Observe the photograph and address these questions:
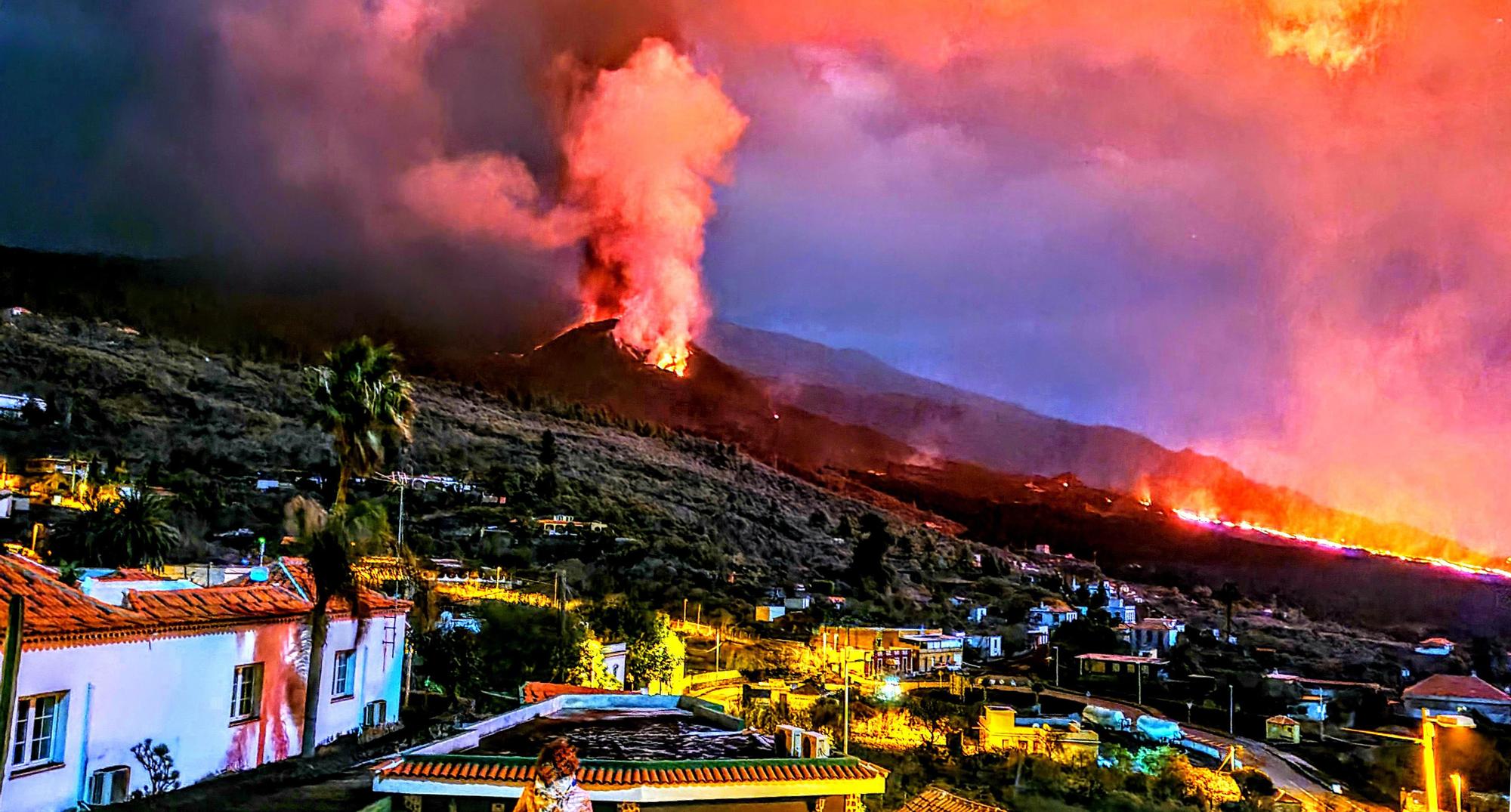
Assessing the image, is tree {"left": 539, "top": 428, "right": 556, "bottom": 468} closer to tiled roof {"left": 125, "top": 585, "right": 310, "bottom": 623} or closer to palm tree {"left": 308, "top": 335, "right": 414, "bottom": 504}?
palm tree {"left": 308, "top": 335, "right": 414, "bottom": 504}

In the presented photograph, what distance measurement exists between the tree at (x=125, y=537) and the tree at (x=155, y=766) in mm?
15213

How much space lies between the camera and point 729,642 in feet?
138

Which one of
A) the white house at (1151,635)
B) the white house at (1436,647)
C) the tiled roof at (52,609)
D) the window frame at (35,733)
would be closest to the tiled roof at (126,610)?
the tiled roof at (52,609)

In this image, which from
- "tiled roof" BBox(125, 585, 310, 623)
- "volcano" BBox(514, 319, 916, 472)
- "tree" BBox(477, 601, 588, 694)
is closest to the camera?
"tiled roof" BBox(125, 585, 310, 623)

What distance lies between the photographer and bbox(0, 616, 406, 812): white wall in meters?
10.5

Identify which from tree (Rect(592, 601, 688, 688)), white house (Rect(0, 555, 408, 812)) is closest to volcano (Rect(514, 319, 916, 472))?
tree (Rect(592, 601, 688, 688))

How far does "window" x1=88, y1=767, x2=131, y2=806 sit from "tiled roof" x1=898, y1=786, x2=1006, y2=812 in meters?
13.6

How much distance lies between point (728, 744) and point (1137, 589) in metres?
88.9

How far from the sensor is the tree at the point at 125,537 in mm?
27453

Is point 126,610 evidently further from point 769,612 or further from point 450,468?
point 450,468

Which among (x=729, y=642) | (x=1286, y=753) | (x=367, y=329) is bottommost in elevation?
(x=1286, y=753)

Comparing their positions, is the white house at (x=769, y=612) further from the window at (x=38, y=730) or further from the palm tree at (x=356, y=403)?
the window at (x=38, y=730)

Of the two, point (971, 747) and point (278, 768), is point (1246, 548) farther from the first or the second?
point (278, 768)

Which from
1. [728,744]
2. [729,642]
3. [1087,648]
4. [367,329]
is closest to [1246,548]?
[1087,648]
